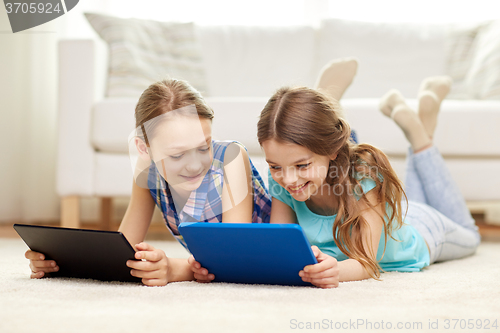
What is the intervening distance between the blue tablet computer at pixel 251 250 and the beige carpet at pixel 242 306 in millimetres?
25

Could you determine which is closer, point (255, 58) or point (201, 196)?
point (201, 196)

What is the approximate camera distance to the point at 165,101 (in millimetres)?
997

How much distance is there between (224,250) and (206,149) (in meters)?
0.27

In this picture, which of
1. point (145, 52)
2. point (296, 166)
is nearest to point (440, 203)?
point (296, 166)

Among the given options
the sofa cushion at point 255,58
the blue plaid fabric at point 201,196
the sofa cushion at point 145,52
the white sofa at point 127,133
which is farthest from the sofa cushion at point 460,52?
the blue plaid fabric at point 201,196

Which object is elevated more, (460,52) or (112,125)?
(460,52)

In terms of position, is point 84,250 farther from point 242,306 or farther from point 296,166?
point 296,166

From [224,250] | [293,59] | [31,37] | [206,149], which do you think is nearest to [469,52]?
[293,59]

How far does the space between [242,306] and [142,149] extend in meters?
0.53

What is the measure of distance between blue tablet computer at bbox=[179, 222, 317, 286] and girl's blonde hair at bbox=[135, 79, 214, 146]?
12.1 inches

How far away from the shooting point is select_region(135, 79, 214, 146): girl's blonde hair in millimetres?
994

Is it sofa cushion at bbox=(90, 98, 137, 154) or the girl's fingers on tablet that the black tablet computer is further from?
sofa cushion at bbox=(90, 98, 137, 154)

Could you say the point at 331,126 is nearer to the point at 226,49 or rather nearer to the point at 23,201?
the point at 226,49

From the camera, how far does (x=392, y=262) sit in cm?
111
